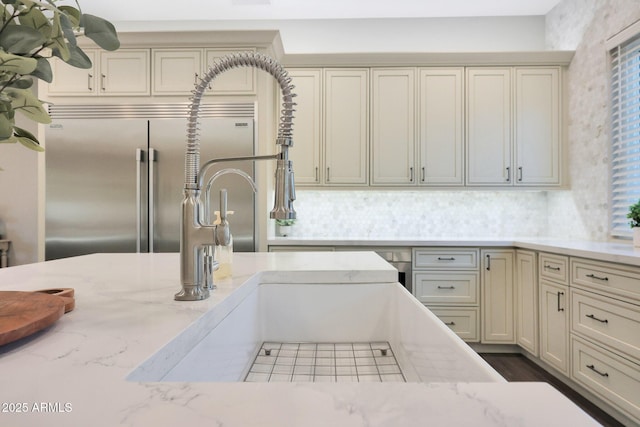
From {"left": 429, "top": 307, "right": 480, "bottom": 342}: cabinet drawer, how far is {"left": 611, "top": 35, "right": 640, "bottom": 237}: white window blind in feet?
3.89

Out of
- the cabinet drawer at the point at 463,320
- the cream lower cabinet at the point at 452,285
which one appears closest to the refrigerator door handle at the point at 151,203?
the cream lower cabinet at the point at 452,285

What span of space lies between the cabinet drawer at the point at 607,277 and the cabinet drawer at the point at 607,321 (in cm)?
6

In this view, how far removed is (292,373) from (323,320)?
0.83ft

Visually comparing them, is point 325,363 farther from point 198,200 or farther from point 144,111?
point 144,111

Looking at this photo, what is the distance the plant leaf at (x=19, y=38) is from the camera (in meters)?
0.47

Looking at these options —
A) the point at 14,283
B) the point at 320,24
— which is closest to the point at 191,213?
the point at 14,283

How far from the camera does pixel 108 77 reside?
→ 2.91 m

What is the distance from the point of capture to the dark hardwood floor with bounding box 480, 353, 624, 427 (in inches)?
80.2

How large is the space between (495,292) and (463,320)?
35cm

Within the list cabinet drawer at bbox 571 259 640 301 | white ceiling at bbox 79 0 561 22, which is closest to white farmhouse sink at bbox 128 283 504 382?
cabinet drawer at bbox 571 259 640 301

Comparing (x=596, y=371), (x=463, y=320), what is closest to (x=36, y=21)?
(x=596, y=371)

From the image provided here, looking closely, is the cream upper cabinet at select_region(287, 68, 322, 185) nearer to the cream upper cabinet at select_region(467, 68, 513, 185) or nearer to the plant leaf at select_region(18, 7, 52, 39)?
the cream upper cabinet at select_region(467, 68, 513, 185)

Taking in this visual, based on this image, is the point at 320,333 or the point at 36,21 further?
the point at 320,333

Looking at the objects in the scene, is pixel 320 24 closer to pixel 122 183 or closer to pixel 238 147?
pixel 238 147
